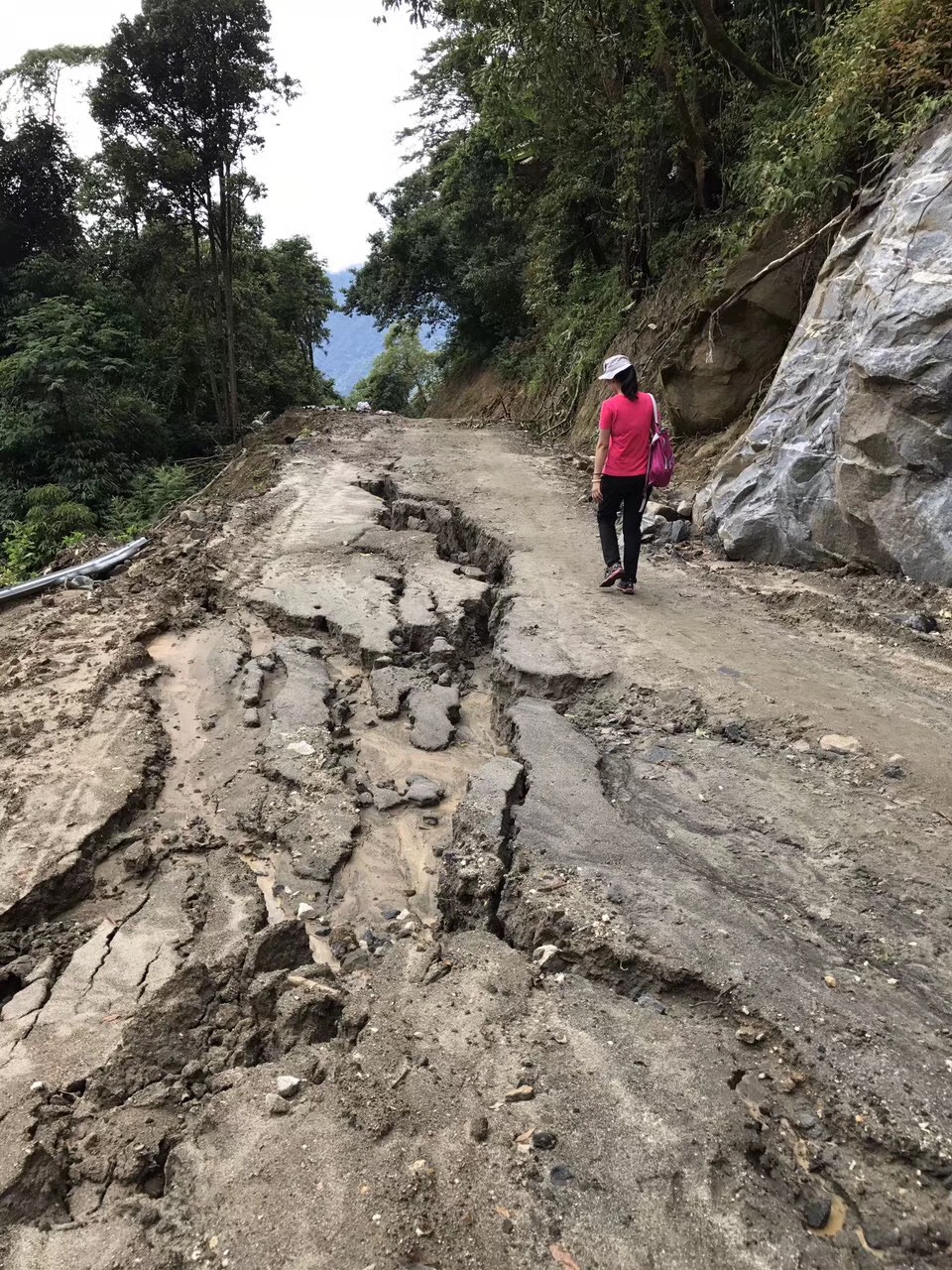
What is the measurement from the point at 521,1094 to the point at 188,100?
61.1ft

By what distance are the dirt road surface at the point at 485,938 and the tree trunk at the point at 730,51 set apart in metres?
5.74

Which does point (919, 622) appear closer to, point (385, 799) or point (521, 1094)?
point (385, 799)

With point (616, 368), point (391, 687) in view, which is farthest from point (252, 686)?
point (616, 368)

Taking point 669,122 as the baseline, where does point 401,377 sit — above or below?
below

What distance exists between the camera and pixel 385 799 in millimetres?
3566

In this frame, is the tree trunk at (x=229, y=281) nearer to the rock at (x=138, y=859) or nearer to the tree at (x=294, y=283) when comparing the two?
the tree at (x=294, y=283)

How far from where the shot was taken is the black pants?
517cm

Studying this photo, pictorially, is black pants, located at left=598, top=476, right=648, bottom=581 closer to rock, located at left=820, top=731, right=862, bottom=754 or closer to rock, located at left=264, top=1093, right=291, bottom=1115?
rock, located at left=820, top=731, right=862, bottom=754

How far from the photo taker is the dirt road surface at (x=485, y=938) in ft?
5.47

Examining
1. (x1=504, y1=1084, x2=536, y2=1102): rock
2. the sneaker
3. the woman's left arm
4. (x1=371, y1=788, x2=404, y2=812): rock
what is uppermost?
the woman's left arm

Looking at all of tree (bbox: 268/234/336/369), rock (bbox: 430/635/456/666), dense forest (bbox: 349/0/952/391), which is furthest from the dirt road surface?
tree (bbox: 268/234/336/369)

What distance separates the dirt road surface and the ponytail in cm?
135

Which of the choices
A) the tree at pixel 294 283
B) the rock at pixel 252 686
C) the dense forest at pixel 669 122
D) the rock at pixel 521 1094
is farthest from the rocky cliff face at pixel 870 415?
the tree at pixel 294 283

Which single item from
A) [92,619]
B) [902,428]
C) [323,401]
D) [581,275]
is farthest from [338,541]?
[323,401]
